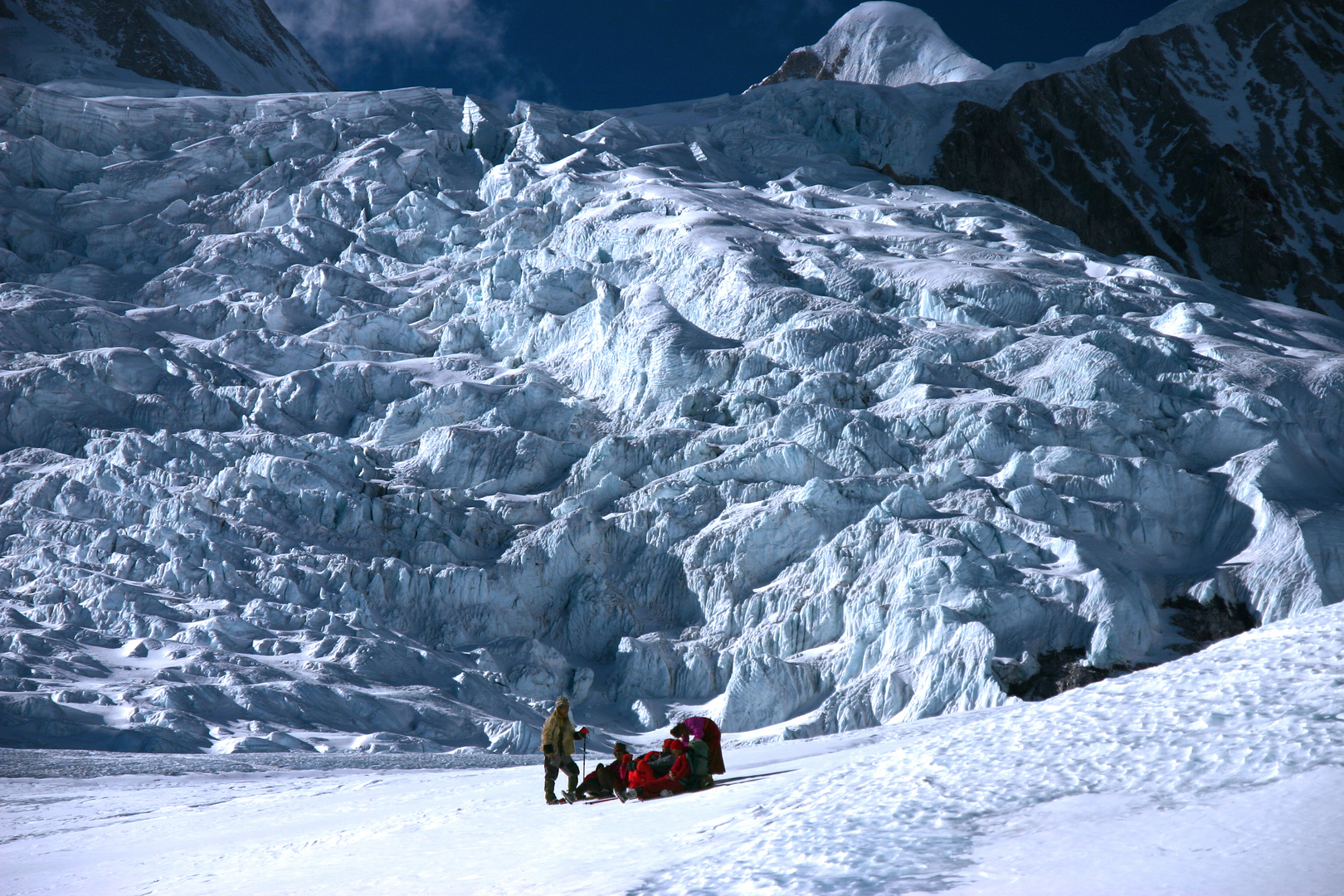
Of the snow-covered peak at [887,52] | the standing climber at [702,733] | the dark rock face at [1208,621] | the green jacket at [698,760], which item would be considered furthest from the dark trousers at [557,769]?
the snow-covered peak at [887,52]

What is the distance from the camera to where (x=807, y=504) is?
99.6 feet

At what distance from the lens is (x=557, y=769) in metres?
12.1

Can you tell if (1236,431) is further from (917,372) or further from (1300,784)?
(1300,784)

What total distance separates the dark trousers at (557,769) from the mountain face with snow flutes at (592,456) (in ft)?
39.1

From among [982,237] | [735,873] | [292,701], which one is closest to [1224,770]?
[735,873]

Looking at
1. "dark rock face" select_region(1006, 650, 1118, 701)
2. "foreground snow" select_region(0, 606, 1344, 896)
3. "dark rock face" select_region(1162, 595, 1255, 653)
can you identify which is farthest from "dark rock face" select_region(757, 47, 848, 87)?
"foreground snow" select_region(0, 606, 1344, 896)

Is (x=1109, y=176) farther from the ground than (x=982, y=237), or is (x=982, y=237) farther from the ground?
(x=1109, y=176)

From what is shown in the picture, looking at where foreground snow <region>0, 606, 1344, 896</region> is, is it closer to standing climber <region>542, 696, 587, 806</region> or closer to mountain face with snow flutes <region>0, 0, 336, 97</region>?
standing climber <region>542, 696, 587, 806</region>

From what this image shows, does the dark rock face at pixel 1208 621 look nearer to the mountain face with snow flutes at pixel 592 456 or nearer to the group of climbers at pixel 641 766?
the mountain face with snow flutes at pixel 592 456

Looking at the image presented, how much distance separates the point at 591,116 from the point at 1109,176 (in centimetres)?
3973

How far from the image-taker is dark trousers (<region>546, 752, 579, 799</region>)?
11984 millimetres

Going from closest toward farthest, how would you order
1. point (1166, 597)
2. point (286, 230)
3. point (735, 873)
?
point (735, 873) < point (1166, 597) < point (286, 230)

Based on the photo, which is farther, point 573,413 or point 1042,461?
point 573,413

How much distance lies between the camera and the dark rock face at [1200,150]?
7638 centimetres
